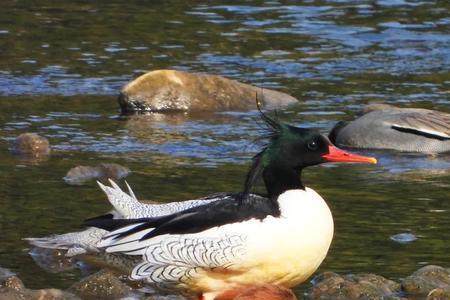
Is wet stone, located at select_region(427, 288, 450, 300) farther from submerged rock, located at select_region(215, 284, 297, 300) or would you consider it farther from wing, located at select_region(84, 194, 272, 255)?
submerged rock, located at select_region(215, 284, 297, 300)

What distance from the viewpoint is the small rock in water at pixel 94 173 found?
41.7 ft

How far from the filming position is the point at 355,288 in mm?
9453

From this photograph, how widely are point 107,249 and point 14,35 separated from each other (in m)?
10.8

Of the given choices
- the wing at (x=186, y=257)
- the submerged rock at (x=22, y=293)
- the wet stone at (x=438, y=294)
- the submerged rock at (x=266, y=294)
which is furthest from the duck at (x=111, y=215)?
the submerged rock at (x=266, y=294)

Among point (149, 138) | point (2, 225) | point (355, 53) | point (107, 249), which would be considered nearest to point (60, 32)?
point (355, 53)

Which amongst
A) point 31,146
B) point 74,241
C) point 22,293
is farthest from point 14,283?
point 31,146

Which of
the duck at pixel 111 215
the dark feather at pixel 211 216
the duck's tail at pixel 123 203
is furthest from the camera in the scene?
the duck's tail at pixel 123 203

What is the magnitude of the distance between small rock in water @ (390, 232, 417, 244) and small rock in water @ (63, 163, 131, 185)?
2.85 meters

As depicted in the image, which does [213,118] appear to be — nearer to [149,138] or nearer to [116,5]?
[149,138]

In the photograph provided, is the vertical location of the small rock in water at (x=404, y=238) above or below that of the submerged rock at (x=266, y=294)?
below

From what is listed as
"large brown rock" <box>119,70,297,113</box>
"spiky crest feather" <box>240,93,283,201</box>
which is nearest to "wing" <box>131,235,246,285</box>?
"spiky crest feather" <box>240,93,283,201</box>

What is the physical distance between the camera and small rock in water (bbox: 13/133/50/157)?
45.1 ft

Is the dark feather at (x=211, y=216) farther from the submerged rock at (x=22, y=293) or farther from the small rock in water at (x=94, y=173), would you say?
the small rock in water at (x=94, y=173)

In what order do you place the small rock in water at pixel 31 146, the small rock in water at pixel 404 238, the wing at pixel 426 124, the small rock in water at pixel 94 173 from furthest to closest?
the wing at pixel 426 124, the small rock in water at pixel 31 146, the small rock in water at pixel 94 173, the small rock in water at pixel 404 238
